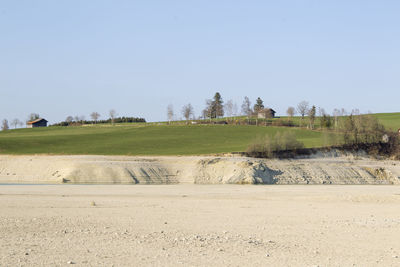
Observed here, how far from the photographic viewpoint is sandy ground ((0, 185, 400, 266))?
47.3 feet

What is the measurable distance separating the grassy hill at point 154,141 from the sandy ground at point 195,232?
35669 millimetres

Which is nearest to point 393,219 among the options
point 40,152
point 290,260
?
point 290,260

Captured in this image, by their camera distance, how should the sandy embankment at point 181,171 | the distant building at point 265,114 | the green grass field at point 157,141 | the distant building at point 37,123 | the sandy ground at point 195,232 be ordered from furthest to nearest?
the distant building at point 265,114 < the distant building at point 37,123 < the green grass field at point 157,141 < the sandy embankment at point 181,171 < the sandy ground at point 195,232

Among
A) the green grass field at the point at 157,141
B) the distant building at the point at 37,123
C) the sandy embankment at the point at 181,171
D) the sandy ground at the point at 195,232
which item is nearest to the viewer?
the sandy ground at the point at 195,232

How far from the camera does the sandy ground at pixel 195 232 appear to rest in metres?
14.4

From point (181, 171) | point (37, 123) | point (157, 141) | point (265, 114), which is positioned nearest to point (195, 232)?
point (181, 171)

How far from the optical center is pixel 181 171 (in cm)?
5216

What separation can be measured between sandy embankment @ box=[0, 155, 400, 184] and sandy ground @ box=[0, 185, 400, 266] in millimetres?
18450

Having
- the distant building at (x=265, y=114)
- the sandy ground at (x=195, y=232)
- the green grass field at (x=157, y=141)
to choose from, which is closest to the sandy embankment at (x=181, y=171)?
the green grass field at (x=157, y=141)

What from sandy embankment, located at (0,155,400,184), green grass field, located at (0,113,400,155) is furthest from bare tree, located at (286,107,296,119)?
sandy embankment, located at (0,155,400,184)

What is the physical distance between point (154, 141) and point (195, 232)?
59.4m

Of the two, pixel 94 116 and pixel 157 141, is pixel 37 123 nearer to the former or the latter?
pixel 94 116

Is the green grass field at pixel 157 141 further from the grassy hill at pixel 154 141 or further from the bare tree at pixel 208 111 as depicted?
the bare tree at pixel 208 111

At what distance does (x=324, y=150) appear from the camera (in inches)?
2625
